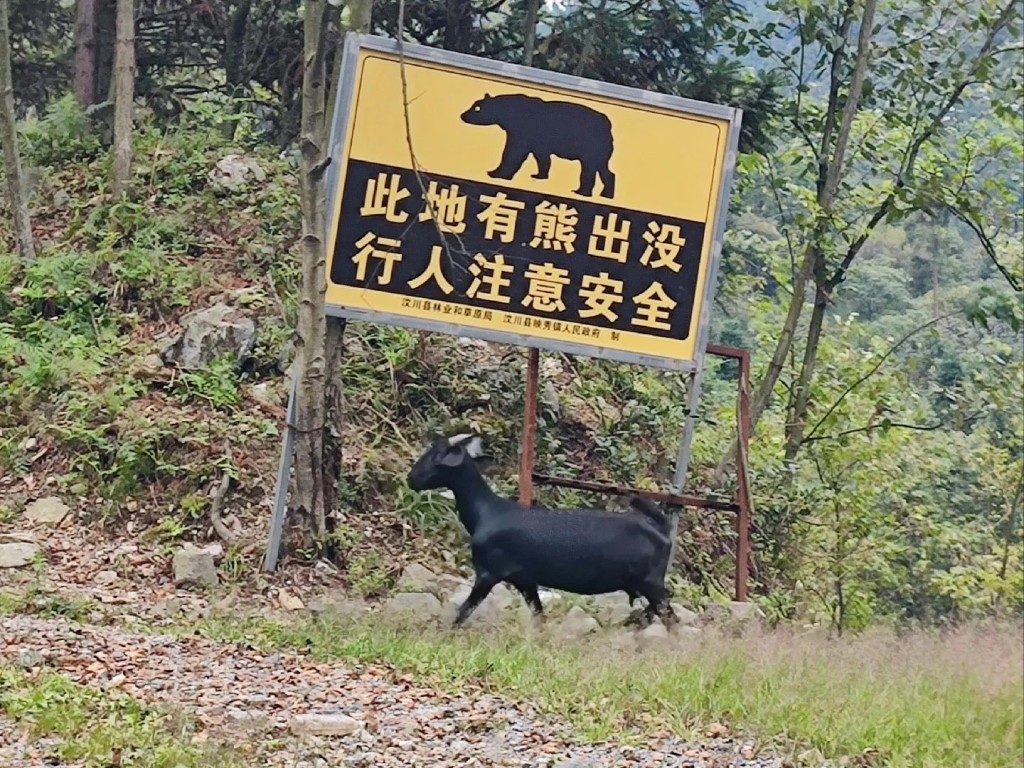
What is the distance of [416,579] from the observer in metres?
9.92

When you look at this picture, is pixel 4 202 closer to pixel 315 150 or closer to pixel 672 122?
pixel 315 150

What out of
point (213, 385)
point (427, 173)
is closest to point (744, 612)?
point (427, 173)

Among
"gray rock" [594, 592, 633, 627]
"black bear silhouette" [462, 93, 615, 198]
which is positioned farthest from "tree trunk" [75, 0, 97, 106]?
"gray rock" [594, 592, 633, 627]

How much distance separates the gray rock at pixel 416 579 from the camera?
31.8 ft

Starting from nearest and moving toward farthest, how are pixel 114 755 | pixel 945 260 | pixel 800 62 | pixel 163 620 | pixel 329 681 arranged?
pixel 114 755 < pixel 329 681 < pixel 163 620 < pixel 800 62 < pixel 945 260

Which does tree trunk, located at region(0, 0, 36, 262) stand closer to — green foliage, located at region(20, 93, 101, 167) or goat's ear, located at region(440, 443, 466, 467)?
green foliage, located at region(20, 93, 101, 167)

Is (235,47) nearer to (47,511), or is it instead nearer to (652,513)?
(47,511)

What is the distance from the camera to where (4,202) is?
1473 cm

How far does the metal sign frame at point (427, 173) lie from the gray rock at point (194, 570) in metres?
0.43

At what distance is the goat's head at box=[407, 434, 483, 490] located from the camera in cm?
895

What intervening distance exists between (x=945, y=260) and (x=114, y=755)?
27.0 meters

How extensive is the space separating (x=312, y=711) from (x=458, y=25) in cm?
1101

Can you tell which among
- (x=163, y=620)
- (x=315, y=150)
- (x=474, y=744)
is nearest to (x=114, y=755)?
(x=474, y=744)

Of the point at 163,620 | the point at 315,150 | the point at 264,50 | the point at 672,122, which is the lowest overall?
the point at 163,620
